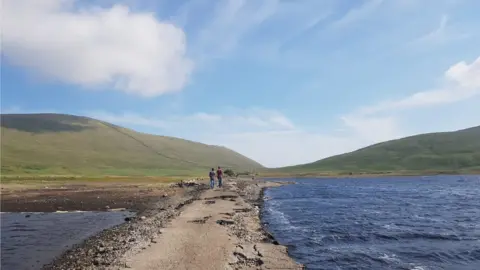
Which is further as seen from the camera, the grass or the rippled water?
the grass

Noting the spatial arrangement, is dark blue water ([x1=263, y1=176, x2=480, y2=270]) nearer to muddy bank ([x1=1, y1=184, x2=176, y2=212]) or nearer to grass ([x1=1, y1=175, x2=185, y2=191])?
muddy bank ([x1=1, y1=184, x2=176, y2=212])

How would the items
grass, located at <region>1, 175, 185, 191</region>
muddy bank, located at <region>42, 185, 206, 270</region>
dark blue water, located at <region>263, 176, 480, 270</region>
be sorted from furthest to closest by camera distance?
1. grass, located at <region>1, 175, 185, 191</region>
2. dark blue water, located at <region>263, 176, 480, 270</region>
3. muddy bank, located at <region>42, 185, 206, 270</region>

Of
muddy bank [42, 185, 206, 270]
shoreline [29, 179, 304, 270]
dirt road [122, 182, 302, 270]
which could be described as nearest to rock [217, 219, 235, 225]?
dirt road [122, 182, 302, 270]

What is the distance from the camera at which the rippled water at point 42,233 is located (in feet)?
69.4

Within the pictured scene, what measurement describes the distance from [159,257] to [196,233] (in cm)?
588

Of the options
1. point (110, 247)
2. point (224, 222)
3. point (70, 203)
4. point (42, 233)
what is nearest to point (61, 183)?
point (70, 203)

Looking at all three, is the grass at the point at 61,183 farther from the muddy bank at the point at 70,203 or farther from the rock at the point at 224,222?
the rock at the point at 224,222

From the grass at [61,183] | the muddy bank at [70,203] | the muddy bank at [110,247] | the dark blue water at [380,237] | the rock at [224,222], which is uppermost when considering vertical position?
the grass at [61,183]

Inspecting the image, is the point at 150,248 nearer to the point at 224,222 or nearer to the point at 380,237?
the point at 224,222

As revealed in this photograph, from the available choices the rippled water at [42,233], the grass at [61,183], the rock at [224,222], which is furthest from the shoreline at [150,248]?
the grass at [61,183]

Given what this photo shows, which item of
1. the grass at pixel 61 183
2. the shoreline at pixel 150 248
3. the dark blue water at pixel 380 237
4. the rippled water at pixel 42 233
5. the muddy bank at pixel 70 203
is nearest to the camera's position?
the shoreline at pixel 150 248

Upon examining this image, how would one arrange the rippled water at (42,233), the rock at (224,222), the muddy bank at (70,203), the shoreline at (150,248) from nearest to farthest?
the shoreline at (150,248), the rippled water at (42,233), the rock at (224,222), the muddy bank at (70,203)

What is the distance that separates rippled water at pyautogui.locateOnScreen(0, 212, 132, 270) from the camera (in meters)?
21.2

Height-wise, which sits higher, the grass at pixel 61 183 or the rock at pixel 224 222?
the grass at pixel 61 183
